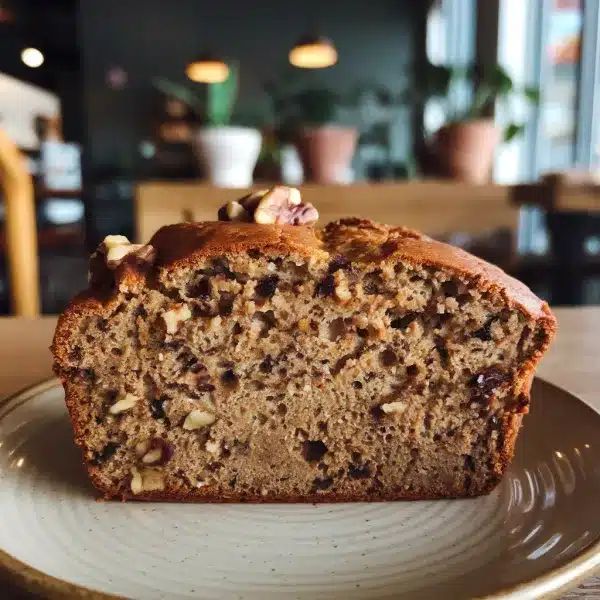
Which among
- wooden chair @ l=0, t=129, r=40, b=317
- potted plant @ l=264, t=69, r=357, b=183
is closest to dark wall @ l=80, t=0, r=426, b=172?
potted plant @ l=264, t=69, r=357, b=183

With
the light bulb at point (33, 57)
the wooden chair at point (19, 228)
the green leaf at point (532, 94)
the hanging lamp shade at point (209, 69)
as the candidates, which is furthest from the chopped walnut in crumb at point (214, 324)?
the light bulb at point (33, 57)

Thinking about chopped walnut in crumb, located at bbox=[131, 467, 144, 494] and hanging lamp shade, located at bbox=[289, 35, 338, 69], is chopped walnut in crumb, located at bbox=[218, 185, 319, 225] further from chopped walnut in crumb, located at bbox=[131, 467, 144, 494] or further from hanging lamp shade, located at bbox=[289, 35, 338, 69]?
hanging lamp shade, located at bbox=[289, 35, 338, 69]

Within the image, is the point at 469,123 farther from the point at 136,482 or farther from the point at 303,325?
the point at 136,482

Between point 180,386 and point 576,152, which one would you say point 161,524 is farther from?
point 576,152

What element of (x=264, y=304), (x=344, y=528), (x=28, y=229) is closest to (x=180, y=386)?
(x=264, y=304)

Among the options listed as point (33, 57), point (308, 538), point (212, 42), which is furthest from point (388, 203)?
point (33, 57)

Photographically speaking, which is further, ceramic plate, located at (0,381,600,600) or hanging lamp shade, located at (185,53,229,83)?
hanging lamp shade, located at (185,53,229,83)
